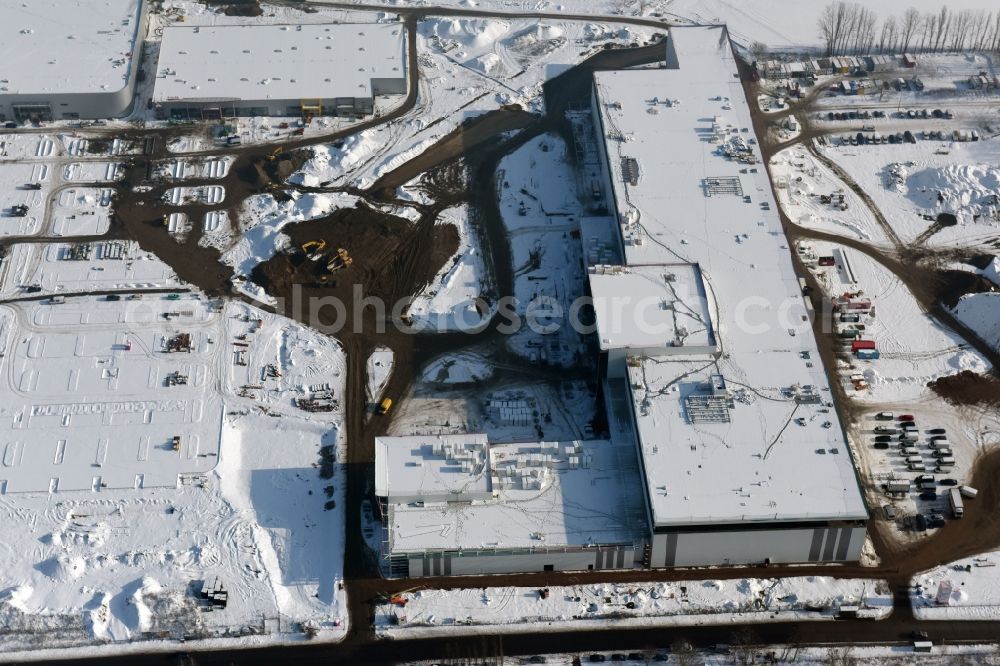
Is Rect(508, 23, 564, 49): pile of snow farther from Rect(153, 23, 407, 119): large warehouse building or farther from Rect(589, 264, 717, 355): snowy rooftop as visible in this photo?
Rect(589, 264, 717, 355): snowy rooftop

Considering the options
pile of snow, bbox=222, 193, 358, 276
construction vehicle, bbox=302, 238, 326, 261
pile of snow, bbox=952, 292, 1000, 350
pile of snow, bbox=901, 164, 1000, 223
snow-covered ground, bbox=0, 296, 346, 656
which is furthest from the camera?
pile of snow, bbox=901, 164, 1000, 223

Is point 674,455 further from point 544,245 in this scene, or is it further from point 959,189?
point 959,189

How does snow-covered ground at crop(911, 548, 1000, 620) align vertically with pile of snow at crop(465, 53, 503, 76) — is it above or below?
below

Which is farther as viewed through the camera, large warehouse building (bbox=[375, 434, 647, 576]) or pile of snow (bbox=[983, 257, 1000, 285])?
pile of snow (bbox=[983, 257, 1000, 285])

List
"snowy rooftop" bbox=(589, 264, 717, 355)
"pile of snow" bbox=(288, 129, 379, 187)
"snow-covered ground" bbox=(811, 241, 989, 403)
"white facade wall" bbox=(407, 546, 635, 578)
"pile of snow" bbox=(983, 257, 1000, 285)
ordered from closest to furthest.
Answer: "white facade wall" bbox=(407, 546, 635, 578) → "snowy rooftop" bbox=(589, 264, 717, 355) → "snow-covered ground" bbox=(811, 241, 989, 403) → "pile of snow" bbox=(983, 257, 1000, 285) → "pile of snow" bbox=(288, 129, 379, 187)

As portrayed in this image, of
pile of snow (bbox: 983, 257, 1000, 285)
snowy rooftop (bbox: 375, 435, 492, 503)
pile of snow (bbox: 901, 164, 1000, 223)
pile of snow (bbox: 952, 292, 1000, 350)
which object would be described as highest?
pile of snow (bbox: 901, 164, 1000, 223)

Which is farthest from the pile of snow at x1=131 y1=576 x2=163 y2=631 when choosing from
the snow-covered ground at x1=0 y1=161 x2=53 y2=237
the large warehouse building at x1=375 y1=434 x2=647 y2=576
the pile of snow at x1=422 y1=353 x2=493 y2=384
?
the snow-covered ground at x1=0 y1=161 x2=53 y2=237
